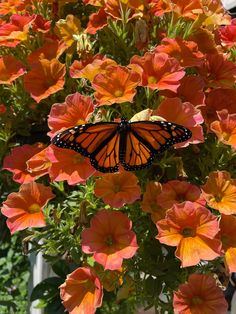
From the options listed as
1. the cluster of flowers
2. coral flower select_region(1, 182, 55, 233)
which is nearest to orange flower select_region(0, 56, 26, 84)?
the cluster of flowers

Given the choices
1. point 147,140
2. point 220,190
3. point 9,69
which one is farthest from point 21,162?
point 220,190

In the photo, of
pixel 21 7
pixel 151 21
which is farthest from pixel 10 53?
pixel 151 21

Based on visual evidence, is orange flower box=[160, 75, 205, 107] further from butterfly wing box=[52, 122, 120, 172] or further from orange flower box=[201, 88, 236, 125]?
butterfly wing box=[52, 122, 120, 172]

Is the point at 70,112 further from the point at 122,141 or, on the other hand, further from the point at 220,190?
the point at 220,190

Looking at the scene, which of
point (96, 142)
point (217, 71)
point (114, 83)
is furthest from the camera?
point (217, 71)

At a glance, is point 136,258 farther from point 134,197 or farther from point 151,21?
point 151,21

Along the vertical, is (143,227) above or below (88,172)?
below

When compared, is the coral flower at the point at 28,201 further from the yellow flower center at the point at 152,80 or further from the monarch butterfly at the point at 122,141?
the yellow flower center at the point at 152,80
